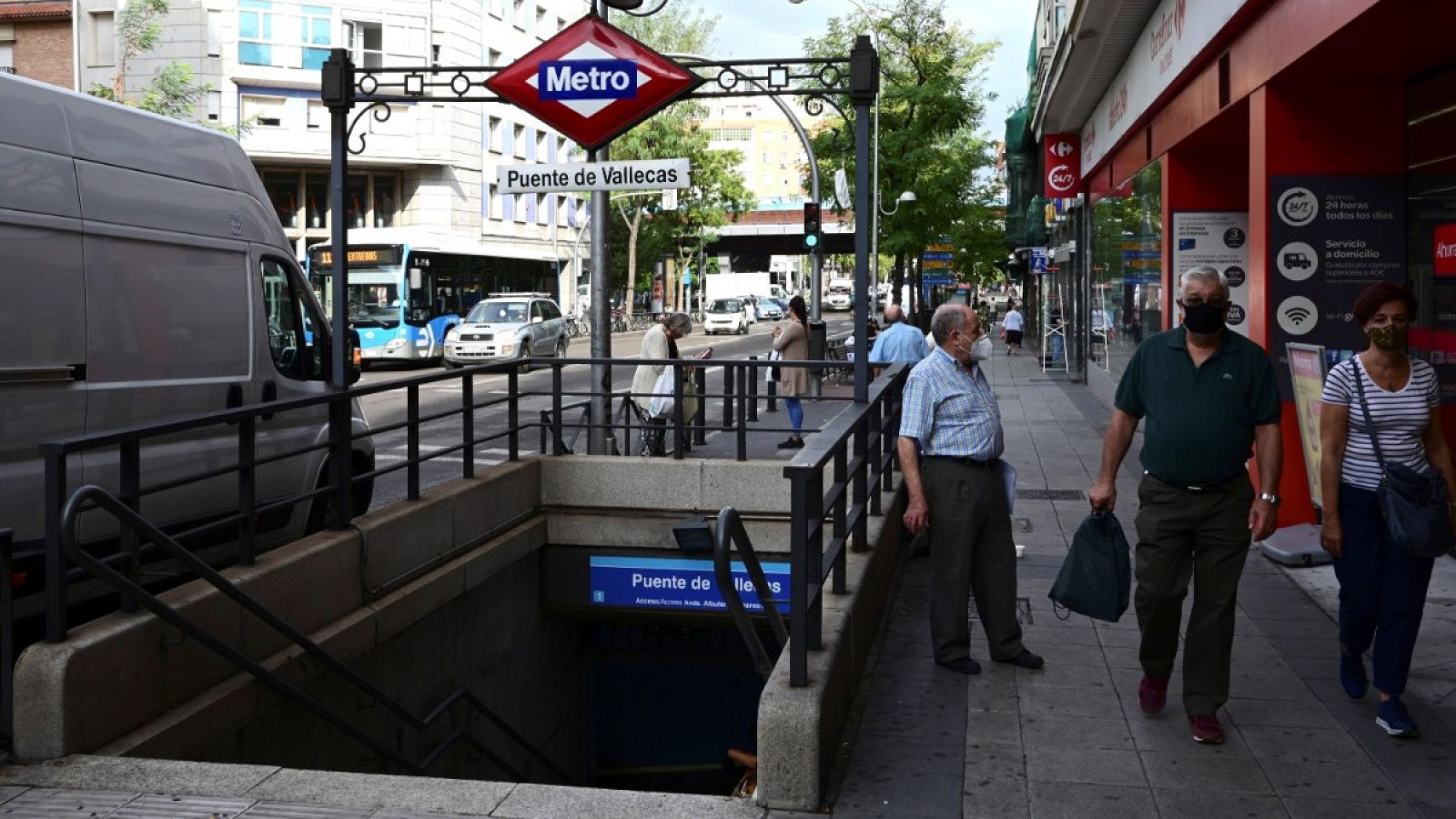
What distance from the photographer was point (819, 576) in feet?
17.7

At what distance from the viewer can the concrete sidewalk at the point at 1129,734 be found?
16.3 ft

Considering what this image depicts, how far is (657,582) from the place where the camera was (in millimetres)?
12000

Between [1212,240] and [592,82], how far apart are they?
23.2 ft

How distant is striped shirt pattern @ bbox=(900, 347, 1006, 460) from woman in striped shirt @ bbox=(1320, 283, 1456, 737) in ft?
4.63

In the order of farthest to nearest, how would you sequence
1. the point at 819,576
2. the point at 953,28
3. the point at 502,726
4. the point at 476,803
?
the point at 953,28, the point at 502,726, the point at 819,576, the point at 476,803

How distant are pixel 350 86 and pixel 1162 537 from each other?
6369mm

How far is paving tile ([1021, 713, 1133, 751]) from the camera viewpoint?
5.60 meters

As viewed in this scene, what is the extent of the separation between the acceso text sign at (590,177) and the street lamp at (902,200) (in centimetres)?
3259

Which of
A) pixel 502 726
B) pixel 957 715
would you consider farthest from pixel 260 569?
pixel 502 726

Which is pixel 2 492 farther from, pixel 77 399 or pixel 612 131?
pixel 612 131

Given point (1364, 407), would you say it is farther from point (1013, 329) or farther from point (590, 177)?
point (1013, 329)

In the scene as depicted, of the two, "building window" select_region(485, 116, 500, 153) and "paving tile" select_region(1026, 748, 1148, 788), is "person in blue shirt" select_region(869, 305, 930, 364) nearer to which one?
"paving tile" select_region(1026, 748, 1148, 788)

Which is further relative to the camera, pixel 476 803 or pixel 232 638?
pixel 232 638

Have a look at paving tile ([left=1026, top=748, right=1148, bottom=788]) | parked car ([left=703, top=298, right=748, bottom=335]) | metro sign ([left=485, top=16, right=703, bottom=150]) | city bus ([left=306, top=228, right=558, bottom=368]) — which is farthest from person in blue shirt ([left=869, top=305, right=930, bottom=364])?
parked car ([left=703, top=298, right=748, bottom=335])
